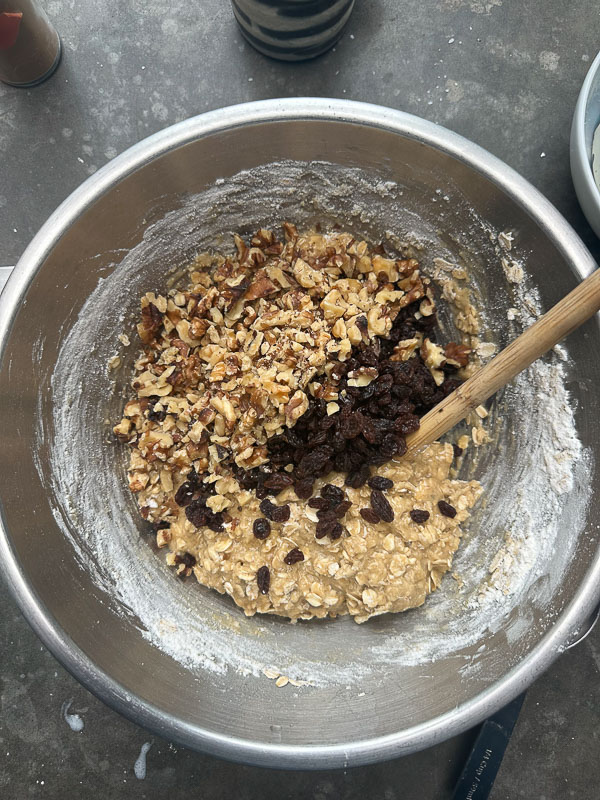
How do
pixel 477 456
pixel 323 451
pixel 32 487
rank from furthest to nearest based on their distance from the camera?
1. pixel 477 456
2. pixel 323 451
3. pixel 32 487

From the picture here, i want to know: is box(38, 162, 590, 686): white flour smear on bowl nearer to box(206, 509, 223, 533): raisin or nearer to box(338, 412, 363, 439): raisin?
box(206, 509, 223, 533): raisin

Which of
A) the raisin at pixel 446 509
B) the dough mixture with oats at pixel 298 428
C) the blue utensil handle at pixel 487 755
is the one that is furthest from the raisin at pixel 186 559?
the blue utensil handle at pixel 487 755

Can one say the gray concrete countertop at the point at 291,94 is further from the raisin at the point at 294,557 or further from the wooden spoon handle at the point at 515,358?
the raisin at the point at 294,557

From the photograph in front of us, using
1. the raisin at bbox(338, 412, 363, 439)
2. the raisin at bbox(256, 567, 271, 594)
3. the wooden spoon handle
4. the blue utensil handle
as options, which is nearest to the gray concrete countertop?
the blue utensil handle

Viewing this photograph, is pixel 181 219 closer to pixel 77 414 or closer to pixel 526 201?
pixel 77 414

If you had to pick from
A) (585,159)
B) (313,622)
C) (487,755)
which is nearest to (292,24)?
(585,159)

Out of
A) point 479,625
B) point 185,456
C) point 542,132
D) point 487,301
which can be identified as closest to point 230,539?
point 185,456
